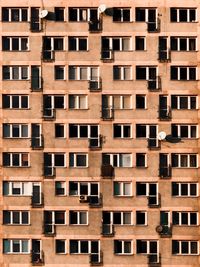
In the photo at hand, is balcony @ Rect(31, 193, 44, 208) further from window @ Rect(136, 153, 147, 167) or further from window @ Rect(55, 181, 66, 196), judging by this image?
window @ Rect(136, 153, 147, 167)

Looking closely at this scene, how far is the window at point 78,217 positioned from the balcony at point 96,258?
298cm

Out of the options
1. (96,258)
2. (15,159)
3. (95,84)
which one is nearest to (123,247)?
(96,258)

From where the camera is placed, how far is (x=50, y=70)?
51.8 metres

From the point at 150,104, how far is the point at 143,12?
8620mm

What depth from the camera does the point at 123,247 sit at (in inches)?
Result: 2023

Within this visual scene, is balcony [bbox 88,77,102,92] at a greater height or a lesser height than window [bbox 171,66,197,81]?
lesser

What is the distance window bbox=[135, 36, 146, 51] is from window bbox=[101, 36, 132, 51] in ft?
1.95

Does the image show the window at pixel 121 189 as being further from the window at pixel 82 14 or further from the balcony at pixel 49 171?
the window at pixel 82 14

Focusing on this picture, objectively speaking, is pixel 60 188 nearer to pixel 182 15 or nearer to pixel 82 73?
pixel 82 73

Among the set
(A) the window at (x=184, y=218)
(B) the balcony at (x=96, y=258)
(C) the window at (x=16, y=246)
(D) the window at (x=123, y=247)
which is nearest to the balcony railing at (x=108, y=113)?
(A) the window at (x=184, y=218)

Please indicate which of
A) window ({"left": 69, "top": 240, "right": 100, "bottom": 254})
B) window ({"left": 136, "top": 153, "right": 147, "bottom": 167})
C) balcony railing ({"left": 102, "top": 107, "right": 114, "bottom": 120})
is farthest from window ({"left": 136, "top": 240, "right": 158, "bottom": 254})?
balcony railing ({"left": 102, "top": 107, "right": 114, "bottom": 120})

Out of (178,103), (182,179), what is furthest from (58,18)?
(182,179)

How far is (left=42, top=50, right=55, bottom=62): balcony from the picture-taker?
51844 millimetres

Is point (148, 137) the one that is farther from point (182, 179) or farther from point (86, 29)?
point (86, 29)
